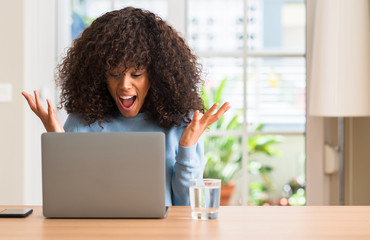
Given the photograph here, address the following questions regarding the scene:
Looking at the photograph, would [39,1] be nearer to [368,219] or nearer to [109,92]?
[109,92]

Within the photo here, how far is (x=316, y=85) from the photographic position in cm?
279

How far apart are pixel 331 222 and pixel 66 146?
65 centimetres

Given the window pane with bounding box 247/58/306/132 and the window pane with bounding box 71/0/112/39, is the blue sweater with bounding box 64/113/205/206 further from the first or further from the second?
the window pane with bounding box 247/58/306/132

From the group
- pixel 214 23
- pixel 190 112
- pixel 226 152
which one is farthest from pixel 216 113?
pixel 226 152

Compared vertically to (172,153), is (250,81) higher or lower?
higher

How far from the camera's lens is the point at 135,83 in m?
1.79

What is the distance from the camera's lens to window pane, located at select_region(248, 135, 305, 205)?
4645 millimetres

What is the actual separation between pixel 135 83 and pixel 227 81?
217 cm

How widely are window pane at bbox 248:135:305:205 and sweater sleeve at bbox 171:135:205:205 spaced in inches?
110

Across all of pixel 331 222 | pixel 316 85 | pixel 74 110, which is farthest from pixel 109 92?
pixel 316 85

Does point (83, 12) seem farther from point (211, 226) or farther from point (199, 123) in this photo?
point (211, 226)

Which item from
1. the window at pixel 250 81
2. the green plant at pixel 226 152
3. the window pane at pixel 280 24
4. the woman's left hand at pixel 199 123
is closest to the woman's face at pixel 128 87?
the woman's left hand at pixel 199 123

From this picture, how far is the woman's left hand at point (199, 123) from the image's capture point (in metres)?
1.48

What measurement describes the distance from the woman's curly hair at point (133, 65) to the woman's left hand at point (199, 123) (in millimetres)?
249
